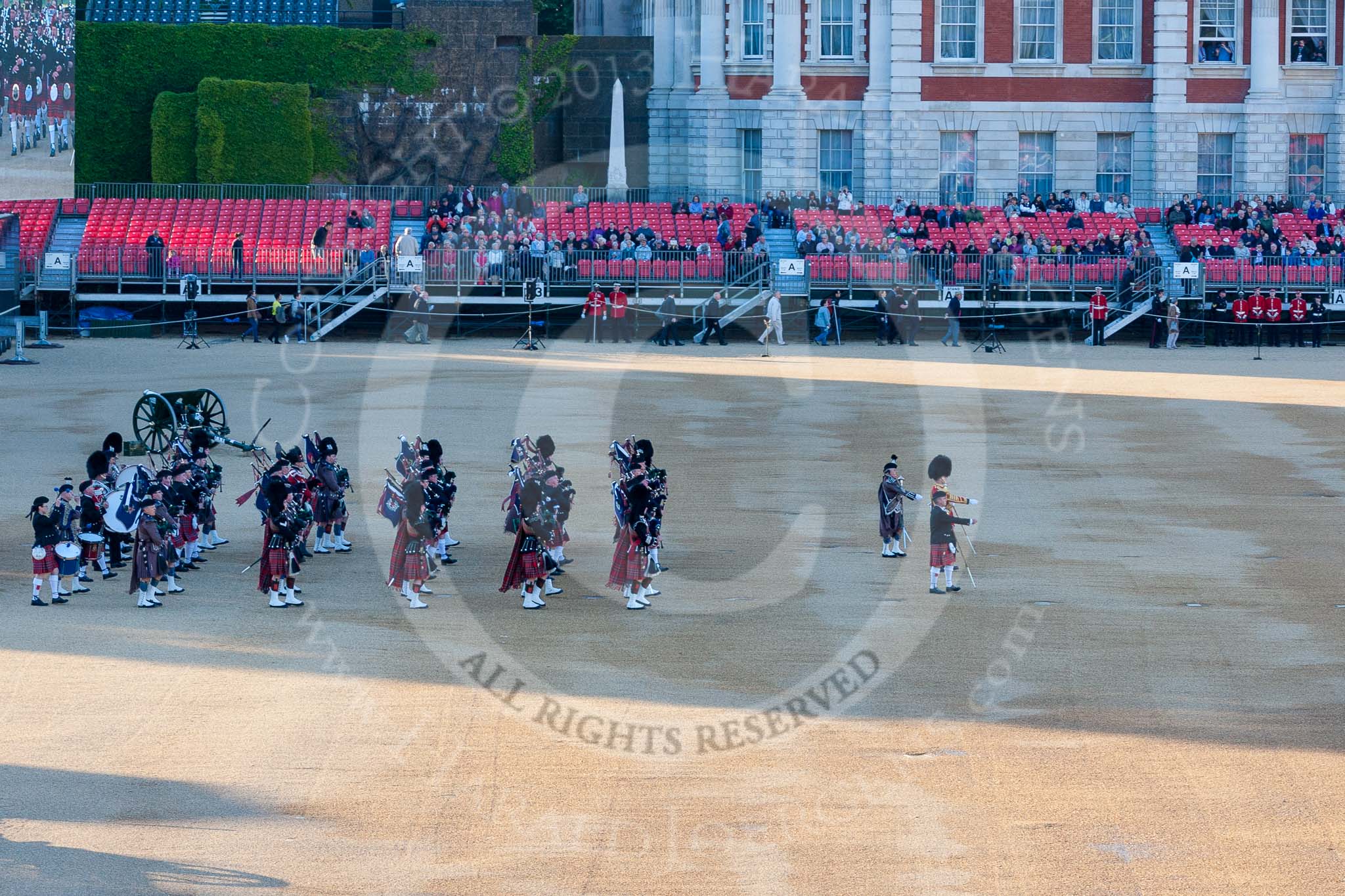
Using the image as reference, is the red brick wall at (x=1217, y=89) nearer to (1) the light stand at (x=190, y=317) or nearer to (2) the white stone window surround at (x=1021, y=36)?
(2) the white stone window surround at (x=1021, y=36)

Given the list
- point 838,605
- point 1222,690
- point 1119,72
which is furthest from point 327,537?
point 1119,72

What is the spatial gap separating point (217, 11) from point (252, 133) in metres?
5.12

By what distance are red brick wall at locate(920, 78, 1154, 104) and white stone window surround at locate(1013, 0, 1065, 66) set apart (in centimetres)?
52

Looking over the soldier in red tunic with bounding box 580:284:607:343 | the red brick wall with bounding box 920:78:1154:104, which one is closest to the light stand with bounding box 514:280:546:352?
the soldier in red tunic with bounding box 580:284:607:343

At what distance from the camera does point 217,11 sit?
2277 inches

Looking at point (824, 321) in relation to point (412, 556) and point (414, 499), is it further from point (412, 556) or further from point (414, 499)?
point (414, 499)

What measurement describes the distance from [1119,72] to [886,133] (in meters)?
7.72

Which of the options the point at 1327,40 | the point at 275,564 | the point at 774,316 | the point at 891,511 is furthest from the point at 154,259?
the point at 1327,40

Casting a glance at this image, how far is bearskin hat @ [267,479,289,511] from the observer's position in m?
18.2

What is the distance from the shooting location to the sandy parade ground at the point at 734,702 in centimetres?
1196

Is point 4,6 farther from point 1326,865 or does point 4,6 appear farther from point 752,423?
point 1326,865

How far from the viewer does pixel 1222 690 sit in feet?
51.0

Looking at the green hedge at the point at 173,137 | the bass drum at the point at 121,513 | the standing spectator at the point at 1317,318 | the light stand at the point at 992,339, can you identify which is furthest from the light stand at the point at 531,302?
the bass drum at the point at 121,513

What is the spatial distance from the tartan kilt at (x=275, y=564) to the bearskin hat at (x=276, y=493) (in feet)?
1.52
